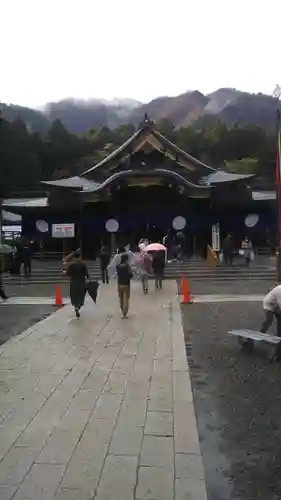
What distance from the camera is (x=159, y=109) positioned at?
143750mm

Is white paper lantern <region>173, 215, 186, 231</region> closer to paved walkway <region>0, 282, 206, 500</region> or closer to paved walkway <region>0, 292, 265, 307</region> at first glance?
paved walkway <region>0, 292, 265, 307</region>

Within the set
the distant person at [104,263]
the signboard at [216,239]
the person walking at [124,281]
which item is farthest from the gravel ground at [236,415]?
the signboard at [216,239]

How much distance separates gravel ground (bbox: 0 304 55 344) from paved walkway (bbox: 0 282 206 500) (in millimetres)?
902

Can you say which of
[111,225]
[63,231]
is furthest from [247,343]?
[111,225]

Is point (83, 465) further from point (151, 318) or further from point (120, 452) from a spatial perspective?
point (151, 318)

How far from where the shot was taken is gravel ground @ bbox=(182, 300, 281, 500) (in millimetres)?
4289

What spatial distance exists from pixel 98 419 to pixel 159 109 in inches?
5671

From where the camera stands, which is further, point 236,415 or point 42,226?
point 42,226

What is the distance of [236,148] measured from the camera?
6550 centimetres

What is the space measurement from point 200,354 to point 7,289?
1428cm

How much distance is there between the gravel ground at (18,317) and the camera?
11.4 meters

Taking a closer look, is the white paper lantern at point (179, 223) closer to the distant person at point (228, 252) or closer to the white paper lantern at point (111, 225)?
the white paper lantern at point (111, 225)

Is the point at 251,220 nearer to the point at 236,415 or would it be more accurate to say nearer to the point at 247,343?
the point at 247,343

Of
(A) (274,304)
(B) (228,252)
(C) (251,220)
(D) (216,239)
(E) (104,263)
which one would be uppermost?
(C) (251,220)
